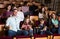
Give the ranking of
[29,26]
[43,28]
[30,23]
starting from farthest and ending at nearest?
1. [30,23]
2. [43,28]
3. [29,26]

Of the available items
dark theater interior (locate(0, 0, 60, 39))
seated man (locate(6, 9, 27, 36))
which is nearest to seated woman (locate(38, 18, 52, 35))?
dark theater interior (locate(0, 0, 60, 39))

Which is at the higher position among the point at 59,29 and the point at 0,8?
the point at 0,8

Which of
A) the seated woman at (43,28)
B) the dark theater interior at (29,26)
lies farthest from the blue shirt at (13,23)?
the seated woman at (43,28)

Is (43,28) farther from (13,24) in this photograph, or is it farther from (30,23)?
(13,24)

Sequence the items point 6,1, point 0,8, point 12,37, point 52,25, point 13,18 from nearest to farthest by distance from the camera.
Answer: point 12,37, point 13,18, point 52,25, point 0,8, point 6,1

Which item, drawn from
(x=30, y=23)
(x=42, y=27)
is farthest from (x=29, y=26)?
(x=42, y=27)

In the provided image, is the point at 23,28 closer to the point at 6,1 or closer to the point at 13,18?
the point at 13,18

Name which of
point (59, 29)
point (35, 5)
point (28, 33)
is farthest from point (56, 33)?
point (35, 5)

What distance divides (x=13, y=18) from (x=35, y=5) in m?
2.59

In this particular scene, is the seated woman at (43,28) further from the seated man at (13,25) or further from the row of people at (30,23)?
the seated man at (13,25)

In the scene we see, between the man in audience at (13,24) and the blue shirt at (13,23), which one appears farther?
the blue shirt at (13,23)

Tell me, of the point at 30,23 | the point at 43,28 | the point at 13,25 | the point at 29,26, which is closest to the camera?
the point at 13,25

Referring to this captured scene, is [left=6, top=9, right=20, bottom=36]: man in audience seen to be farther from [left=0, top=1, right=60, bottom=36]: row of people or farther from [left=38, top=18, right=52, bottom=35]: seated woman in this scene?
[left=38, top=18, right=52, bottom=35]: seated woman

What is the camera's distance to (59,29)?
24.2 feet
